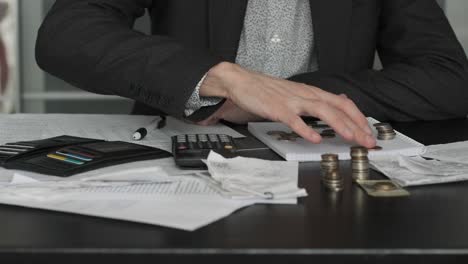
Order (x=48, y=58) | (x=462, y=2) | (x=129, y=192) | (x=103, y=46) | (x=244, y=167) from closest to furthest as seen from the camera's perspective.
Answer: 1. (x=129, y=192)
2. (x=244, y=167)
3. (x=103, y=46)
4. (x=48, y=58)
5. (x=462, y=2)

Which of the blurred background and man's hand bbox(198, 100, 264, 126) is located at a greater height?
man's hand bbox(198, 100, 264, 126)

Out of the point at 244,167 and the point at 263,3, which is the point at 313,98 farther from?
the point at 263,3

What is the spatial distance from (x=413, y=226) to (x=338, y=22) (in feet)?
3.92

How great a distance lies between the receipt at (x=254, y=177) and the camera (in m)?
0.92

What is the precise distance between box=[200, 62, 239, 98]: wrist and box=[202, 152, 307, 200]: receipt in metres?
0.24

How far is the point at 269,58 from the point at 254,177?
40.5 inches

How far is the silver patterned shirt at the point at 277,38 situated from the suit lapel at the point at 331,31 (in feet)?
0.20

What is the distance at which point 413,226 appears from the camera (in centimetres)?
80

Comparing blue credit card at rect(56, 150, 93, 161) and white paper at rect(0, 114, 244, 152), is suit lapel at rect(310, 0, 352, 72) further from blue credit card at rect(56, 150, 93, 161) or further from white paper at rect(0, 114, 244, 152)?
blue credit card at rect(56, 150, 93, 161)

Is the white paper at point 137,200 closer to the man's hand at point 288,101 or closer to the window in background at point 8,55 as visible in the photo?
the man's hand at point 288,101

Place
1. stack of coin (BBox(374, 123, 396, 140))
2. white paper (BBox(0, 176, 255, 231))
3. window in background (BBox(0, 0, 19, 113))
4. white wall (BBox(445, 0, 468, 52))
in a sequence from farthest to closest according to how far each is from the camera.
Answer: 1. white wall (BBox(445, 0, 468, 52))
2. window in background (BBox(0, 0, 19, 113))
3. stack of coin (BBox(374, 123, 396, 140))
4. white paper (BBox(0, 176, 255, 231))

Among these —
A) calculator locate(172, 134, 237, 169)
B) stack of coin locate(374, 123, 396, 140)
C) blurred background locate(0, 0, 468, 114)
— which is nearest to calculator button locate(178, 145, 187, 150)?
calculator locate(172, 134, 237, 169)

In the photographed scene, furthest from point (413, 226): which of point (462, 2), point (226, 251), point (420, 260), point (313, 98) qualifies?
point (462, 2)

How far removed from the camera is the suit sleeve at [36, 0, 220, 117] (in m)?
1.34
